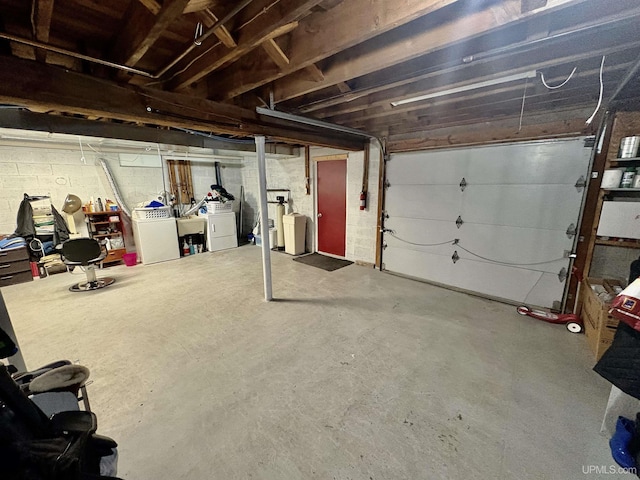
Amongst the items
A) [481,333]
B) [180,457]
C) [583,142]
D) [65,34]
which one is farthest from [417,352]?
[65,34]

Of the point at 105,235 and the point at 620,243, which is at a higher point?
the point at 620,243

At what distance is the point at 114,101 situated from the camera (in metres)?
1.96

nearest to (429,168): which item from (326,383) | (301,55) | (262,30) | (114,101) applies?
(301,55)

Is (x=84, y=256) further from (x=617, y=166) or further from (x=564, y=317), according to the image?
(x=617, y=166)

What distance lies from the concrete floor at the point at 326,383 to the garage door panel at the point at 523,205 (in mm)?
1146

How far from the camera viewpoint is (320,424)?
1.66 meters

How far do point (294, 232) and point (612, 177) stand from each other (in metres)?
4.67

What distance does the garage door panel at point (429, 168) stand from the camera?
11.8ft

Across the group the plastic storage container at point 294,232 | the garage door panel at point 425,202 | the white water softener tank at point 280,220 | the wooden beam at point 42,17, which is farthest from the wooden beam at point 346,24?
the white water softener tank at point 280,220

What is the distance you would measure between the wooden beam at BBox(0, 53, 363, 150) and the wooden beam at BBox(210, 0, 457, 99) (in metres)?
0.83

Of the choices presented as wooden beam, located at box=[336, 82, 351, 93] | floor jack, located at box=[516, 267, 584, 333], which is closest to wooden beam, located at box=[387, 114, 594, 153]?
floor jack, located at box=[516, 267, 584, 333]

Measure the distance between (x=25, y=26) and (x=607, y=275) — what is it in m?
5.28

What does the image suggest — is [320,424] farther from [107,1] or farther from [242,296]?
[107,1]

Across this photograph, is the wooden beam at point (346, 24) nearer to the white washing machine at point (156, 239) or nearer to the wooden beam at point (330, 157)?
the wooden beam at point (330, 157)
